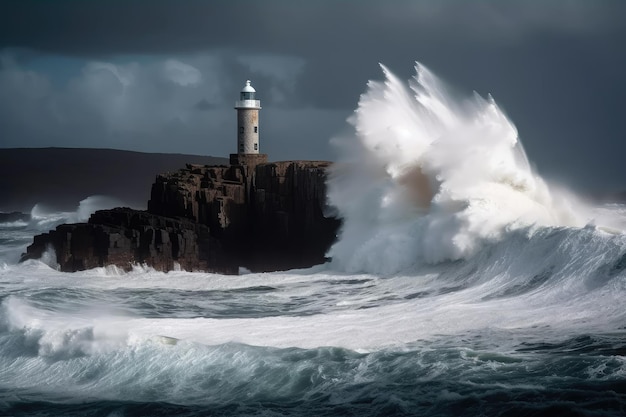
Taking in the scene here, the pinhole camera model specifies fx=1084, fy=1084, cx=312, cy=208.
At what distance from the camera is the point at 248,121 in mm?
32250

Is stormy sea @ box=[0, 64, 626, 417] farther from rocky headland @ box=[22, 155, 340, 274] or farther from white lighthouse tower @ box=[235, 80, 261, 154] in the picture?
white lighthouse tower @ box=[235, 80, 261, 154]

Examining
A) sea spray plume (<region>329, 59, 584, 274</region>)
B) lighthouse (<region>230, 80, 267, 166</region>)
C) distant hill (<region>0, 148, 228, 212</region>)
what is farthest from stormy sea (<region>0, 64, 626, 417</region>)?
distant hill (<region>0, 148, 228, 212</region>)

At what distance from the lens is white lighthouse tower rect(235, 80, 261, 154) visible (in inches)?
1262

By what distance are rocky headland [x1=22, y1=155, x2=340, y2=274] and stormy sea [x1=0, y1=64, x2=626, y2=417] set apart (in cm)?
55

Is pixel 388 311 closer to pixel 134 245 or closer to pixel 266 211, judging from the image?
pixel 134 245

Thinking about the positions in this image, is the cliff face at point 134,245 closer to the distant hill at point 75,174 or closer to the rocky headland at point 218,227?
the rocky headland at point 218,227

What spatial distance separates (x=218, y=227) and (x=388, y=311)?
10.1m

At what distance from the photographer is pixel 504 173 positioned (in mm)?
22703

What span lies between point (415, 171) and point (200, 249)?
5194 millimetres

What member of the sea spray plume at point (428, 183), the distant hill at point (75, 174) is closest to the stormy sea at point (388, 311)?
the sea spray plume at point (428, 183)

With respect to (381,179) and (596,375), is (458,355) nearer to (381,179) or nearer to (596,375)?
(596,375)

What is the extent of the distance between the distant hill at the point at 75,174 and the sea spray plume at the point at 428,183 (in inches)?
1645

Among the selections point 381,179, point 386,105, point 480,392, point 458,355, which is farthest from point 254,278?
point 480,392

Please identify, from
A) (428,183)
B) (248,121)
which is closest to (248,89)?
(248,121)
